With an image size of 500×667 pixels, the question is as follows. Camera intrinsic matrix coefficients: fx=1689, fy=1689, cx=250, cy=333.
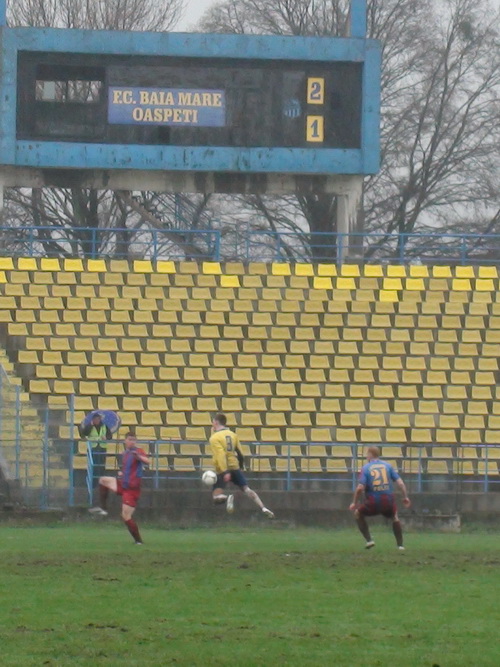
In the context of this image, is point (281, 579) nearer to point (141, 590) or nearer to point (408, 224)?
point (141, 590)

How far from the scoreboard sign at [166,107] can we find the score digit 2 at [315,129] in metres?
1.73

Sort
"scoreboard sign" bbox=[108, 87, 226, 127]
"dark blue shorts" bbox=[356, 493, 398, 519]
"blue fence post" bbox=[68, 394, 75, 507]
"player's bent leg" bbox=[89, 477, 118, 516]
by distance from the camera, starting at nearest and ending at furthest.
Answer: "dark blue shorts" bbox=[356, 493, 398, 519]
"player's bent leg" bbox=[89, 477, 118, 516]
"blue fence post" bbox=[68, 394, 75, 507]
"scoreboard sign" bbox=[108, 87, 226, 127]

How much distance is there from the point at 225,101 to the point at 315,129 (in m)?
1.92

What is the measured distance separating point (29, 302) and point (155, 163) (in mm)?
4133

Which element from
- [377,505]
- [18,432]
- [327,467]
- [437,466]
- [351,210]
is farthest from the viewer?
[351,210]

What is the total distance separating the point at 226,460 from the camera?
22359mm

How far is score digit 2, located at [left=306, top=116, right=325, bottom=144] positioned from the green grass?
14.4m

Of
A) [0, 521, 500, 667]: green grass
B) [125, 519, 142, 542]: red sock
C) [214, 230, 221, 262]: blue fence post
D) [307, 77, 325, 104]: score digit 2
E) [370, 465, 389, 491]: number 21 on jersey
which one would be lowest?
[0, 521, 500, 667]: green grass

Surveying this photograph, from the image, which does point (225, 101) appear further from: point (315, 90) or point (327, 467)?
point (327, 467)

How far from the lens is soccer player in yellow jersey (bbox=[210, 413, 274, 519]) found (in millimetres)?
22281

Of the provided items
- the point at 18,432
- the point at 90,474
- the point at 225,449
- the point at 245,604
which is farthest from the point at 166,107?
the point at 245,604

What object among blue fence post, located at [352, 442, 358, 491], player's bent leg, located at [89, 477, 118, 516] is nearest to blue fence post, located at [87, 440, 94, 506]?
player's bent leg, located at [89, 477, 118, 516]

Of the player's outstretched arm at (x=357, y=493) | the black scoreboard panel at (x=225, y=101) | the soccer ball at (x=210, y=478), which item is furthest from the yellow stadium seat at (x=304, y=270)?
the player's outstretched arm at (x=357, y=493)

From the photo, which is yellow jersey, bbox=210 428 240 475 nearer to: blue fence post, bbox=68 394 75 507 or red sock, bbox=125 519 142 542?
red sock, bbox=125 519 142 542
